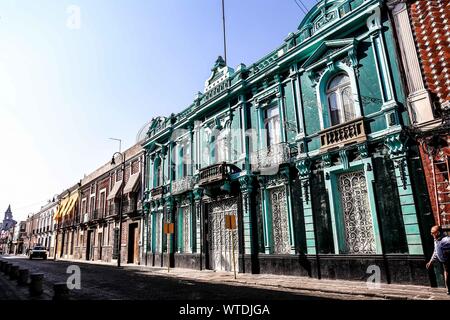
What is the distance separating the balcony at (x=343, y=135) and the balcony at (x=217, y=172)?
15.5 ft

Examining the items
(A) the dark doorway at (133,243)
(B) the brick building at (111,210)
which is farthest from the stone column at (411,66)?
(A) the dark doorway at (133,243)

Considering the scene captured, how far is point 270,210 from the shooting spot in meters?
13.0

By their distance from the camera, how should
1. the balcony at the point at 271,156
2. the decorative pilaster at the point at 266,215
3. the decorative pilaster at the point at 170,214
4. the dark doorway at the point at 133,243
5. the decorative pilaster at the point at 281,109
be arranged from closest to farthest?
the balcony at the point at 271,156, the decorative pilaster at the point at 266,215, the decorative pilaster at the point at 281,109, the decorative pilaster at the point at 170,214, the dark doorway at the point at 133,243

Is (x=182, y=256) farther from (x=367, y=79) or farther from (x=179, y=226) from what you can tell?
(x=367, y=79)

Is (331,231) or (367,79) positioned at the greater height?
(367,79)

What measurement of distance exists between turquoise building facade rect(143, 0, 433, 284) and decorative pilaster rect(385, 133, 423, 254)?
1.1 inches

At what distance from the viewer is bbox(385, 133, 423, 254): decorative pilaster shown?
8481mm

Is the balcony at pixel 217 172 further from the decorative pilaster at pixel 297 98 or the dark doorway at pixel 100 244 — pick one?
the dark doorway at pixel 100 244

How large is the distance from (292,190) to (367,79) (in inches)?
188

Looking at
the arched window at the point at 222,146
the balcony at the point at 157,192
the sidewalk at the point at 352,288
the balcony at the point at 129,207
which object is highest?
the arched window at the point at 222,146

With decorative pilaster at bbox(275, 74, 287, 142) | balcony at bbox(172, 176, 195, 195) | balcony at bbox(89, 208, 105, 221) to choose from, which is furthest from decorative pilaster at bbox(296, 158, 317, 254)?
balcony at bbox(89, 208, 105, 221)

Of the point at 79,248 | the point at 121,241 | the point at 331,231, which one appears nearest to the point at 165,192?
the point at 121,241

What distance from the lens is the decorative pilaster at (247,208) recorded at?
13.4 m
